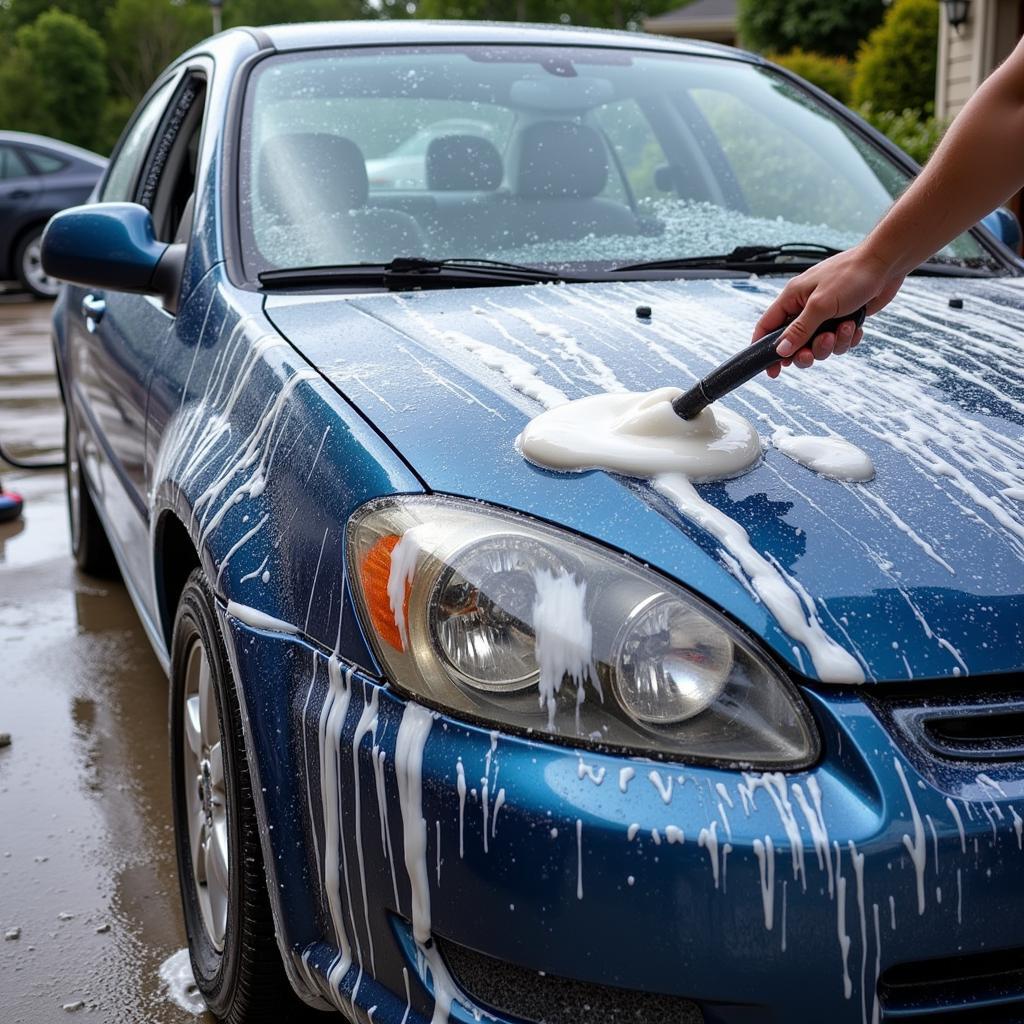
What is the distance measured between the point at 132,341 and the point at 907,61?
12786 mm

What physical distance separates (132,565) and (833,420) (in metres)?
1.79

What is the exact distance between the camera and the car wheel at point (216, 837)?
192 centimetres

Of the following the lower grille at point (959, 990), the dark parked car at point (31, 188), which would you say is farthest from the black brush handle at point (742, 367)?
the dark parked car at point (31, 188)

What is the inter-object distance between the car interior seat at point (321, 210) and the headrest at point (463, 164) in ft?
0.57

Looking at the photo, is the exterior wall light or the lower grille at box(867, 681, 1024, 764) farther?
the exterior wall light

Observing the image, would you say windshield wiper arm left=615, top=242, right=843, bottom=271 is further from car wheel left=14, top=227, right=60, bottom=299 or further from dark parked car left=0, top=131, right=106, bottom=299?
car wheel left=14, top=227, right=60, bottom=299

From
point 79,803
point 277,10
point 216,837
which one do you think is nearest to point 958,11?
point 79,803

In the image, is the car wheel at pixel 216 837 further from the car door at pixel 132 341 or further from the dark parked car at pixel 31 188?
the dark parked car at pixel 31 188

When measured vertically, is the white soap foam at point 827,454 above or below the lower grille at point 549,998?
above

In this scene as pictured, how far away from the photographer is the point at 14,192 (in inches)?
524

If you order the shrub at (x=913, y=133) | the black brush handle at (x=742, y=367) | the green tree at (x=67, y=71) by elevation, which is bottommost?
the green tree at (x=67, y=71)

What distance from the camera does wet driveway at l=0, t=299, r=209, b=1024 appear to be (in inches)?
94.3

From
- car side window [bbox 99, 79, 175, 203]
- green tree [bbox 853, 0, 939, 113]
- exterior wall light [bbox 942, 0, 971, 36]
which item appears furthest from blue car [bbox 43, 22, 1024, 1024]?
green tree [bbox 853, 0, 939, 113]

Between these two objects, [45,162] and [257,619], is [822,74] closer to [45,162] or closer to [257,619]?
[45,162]
